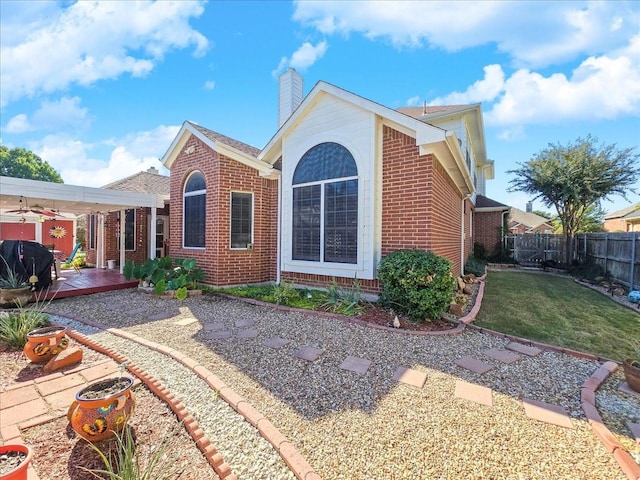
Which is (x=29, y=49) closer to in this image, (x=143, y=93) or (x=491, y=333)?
(x=143, y=93)

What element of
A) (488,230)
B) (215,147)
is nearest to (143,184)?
(215,147)

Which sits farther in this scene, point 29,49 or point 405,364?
point 29,49

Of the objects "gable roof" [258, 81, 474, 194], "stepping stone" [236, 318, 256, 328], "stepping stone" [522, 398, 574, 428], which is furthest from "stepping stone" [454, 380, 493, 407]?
"gable roof" [258, 81, 474, 194]

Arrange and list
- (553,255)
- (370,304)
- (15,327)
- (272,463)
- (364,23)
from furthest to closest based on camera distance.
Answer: (553,255), (364,23), (370,304), (15,327), (272,463)

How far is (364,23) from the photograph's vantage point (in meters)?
7.91

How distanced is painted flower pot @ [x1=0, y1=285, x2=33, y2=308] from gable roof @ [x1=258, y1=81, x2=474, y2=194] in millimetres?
6820

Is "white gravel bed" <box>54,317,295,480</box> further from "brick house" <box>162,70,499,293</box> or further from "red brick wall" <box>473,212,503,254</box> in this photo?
"red brick wall" <box>473,212,503,254</box>

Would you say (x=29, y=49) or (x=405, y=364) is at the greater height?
(x=29, y=49)

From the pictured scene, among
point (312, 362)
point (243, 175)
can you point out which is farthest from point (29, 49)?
point (312, 362)

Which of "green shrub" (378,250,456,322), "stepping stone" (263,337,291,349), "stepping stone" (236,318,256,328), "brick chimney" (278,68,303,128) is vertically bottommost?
"stepping stone" (263,337,291,349)

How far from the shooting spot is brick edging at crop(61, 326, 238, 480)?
7.07ft

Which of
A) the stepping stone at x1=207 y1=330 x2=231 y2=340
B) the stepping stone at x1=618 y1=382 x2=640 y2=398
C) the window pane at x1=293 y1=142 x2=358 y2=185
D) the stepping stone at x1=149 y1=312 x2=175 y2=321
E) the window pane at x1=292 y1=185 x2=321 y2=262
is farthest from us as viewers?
the window pane at x1=292 y1=185 x2=321 y2=262

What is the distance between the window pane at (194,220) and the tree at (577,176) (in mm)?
18564

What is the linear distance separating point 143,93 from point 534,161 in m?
21.2
